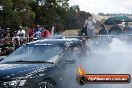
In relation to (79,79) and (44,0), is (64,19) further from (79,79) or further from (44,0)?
(79,79)

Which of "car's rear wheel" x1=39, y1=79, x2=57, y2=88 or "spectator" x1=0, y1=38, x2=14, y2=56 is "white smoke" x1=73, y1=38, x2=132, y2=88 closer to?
"car's rear wheel" x1=39, y1=79, x2=57, y2=88

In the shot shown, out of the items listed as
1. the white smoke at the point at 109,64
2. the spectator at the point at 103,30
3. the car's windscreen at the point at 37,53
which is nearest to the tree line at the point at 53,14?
the spectator at the point at 103,30

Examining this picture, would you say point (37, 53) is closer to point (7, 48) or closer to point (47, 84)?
point (47, 84)

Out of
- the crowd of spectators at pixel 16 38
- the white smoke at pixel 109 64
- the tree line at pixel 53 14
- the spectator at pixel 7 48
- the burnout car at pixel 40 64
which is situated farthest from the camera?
the tree line at pixel 53 14

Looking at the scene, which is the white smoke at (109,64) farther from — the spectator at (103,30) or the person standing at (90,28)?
the spectator at (103,30)

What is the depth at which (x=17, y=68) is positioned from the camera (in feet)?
31.9

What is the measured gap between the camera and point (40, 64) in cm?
1002

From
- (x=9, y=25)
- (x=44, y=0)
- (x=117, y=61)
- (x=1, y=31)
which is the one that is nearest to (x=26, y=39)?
→ (x=1, y=31)

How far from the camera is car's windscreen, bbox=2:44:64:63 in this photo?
10.6 m

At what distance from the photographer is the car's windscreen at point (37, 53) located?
1055 cm

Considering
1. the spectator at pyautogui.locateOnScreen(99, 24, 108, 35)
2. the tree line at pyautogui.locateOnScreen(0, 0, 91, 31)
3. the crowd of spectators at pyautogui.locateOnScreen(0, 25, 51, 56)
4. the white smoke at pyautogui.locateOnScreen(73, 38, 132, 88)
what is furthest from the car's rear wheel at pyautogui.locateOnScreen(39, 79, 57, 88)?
the tree line at pyautogui.locateOnScreen(0, 0, 91, 31)

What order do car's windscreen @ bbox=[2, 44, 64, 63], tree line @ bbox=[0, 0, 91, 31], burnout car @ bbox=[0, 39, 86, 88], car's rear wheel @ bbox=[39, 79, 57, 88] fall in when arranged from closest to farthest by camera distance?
1. burnout car @ bbox=[0, 39, 86, 88]
2. car's rear wheel @ bbox=[39, 79, 57, 88]
3. car's windscreen @ bbox=[2, 44, 64, 63]
4. tree line @ bbox=[0, 0, 91, 31]

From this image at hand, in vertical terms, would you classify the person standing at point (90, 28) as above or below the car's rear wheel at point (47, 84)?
above

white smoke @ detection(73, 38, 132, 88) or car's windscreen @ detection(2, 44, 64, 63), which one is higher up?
car's windscreen @ detection(2, 44, 64, 63)
